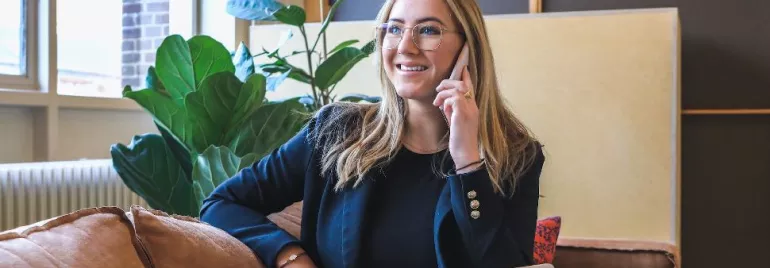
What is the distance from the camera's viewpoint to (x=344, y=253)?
1.42 meters

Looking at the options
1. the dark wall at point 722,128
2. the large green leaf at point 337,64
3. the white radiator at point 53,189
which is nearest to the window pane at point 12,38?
the white radiator at point 53,189

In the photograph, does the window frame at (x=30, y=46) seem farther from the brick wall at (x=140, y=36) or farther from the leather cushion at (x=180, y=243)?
the leather cushion at (x=180, y=243)

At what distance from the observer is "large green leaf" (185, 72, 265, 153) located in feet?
6.52

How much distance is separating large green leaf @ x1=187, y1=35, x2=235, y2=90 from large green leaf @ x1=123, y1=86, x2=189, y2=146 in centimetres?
9

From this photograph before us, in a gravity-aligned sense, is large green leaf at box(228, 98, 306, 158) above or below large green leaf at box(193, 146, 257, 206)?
above

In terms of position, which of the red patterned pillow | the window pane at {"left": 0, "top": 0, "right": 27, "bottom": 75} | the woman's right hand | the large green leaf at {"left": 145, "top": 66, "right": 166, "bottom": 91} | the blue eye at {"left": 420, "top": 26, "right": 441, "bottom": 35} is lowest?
the red patterned pillow

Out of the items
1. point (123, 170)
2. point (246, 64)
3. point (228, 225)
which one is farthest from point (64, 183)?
point (228, 225)

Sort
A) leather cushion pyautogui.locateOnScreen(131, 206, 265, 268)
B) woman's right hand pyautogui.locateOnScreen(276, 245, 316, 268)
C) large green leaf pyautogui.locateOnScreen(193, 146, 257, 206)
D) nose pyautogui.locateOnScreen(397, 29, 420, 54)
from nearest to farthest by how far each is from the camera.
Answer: leather cushion pyautogui.locateOnScreen(131, 206, 265, 268) < woman's right hand pyautogui.locateOnScreen(276, 245, 316, 268) < nose pyautogui.locateOnScreen(397, 29, 420, 54) < large green leaf pyautogui.locateOnScreen(193, 146, 257, 206)

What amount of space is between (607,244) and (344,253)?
0.95 metres

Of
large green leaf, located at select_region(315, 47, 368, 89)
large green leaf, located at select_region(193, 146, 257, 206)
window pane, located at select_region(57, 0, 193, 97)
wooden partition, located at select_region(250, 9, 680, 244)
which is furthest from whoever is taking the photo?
window pane, located at select_region(57, 0, 193, 97)

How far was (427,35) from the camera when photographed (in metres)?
1.47

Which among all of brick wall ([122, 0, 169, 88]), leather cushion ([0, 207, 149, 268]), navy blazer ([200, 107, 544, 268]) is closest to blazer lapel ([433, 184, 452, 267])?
navy blazer ([200, 107, 544, 268])

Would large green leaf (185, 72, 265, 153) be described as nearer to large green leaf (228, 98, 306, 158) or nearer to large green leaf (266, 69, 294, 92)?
large green leaf (228, 98, 306, 158)

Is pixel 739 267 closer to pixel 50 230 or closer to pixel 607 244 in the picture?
pixel 607 244
